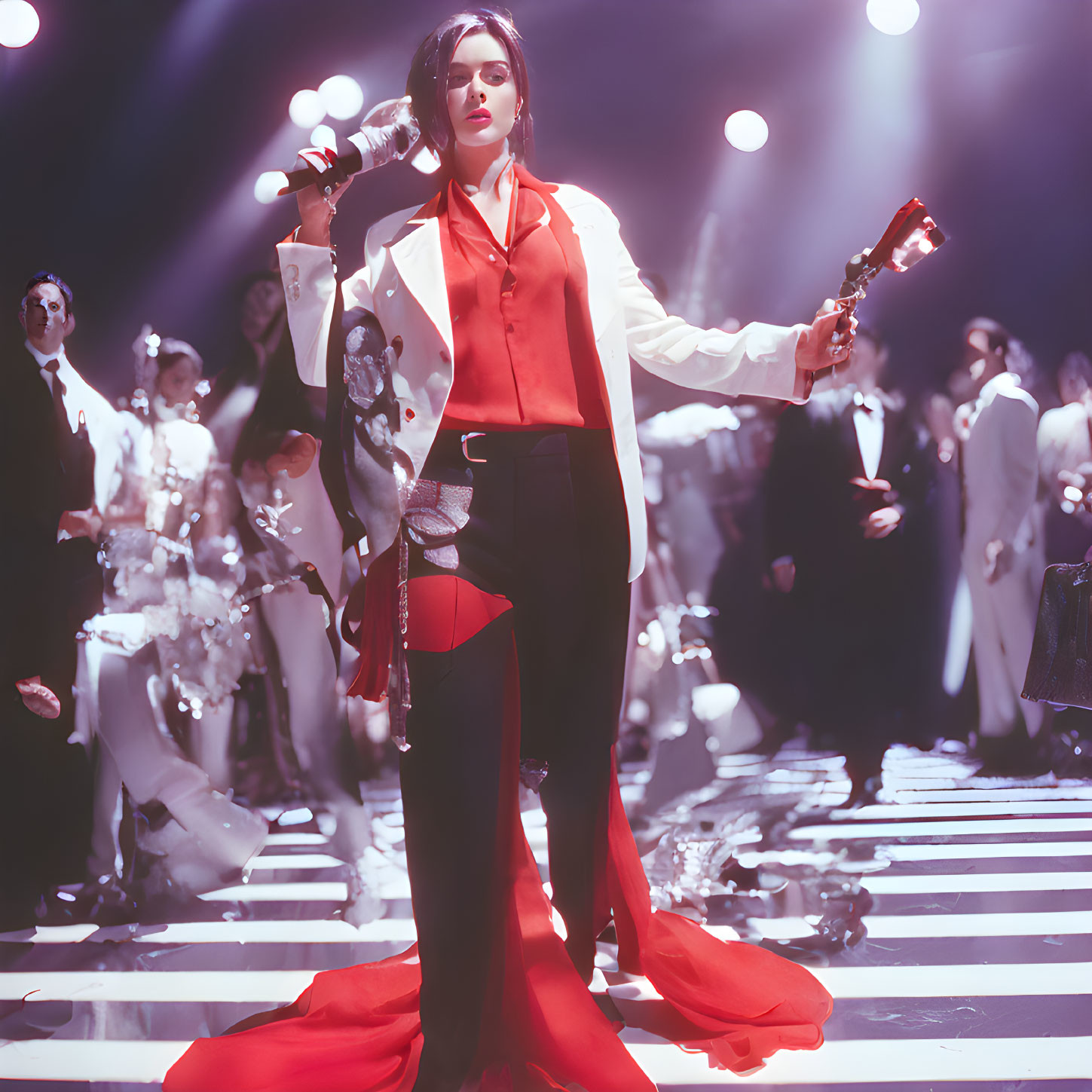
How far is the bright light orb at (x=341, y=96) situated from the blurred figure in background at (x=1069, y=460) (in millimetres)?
2808

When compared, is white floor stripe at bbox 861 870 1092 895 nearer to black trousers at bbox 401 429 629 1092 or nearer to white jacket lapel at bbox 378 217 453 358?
black trousers at bbox 401 429 629 1092

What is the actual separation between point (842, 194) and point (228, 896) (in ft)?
10.3

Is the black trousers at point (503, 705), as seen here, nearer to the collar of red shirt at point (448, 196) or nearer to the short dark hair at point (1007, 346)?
the collar of red shirt at point (448, 196)

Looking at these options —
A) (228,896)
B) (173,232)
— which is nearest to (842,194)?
(173,232)

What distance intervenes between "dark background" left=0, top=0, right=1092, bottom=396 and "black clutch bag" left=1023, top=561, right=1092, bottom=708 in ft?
4.82

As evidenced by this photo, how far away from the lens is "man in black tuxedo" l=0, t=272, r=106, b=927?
2.82 metres

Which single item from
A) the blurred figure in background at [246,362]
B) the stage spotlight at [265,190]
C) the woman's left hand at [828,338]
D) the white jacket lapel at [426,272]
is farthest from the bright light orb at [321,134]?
the woman's left hand at [828,338]

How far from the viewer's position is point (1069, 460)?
3609 millimetres

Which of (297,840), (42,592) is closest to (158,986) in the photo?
(297,840)

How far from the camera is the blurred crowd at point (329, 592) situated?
288 cm

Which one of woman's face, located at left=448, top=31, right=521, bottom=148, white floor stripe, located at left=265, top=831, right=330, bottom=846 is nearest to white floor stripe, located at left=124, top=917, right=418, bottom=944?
white floor stripe, located at left=265, top=831, right=330, bottom=846

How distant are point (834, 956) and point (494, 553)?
1.40 m

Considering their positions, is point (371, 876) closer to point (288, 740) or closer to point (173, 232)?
point (288, 740)

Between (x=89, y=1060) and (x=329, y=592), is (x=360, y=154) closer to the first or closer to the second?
(x=329, y=592)
